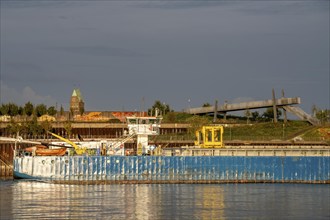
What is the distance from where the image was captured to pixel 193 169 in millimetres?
95562

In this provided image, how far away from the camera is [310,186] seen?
91.0 metres

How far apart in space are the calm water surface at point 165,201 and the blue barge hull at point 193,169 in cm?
331

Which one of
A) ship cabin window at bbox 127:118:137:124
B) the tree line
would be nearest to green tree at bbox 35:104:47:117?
the tree line

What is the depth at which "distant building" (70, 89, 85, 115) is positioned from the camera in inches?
6761

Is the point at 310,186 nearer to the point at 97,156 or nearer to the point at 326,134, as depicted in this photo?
the point at 97,156

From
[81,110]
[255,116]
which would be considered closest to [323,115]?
[255,116]

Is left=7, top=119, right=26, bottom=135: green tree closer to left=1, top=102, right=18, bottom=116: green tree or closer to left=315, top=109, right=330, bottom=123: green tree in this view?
left=1, top=102, right=18, bottom=116: green tree

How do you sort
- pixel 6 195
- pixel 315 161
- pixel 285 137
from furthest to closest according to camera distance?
pixel 285 137 → pixel 315 161 → pixel 6 195

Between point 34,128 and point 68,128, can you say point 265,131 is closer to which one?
point 68,128

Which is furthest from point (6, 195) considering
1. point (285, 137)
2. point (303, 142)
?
point (285, 137)

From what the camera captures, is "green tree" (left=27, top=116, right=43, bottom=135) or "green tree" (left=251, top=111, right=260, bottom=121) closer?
"green tree" (left=27, top=116, right=43, bottom=135)

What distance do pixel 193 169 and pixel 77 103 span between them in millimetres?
85267

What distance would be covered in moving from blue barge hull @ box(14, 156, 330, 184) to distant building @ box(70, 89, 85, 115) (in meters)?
73.7

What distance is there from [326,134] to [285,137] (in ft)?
21.0
